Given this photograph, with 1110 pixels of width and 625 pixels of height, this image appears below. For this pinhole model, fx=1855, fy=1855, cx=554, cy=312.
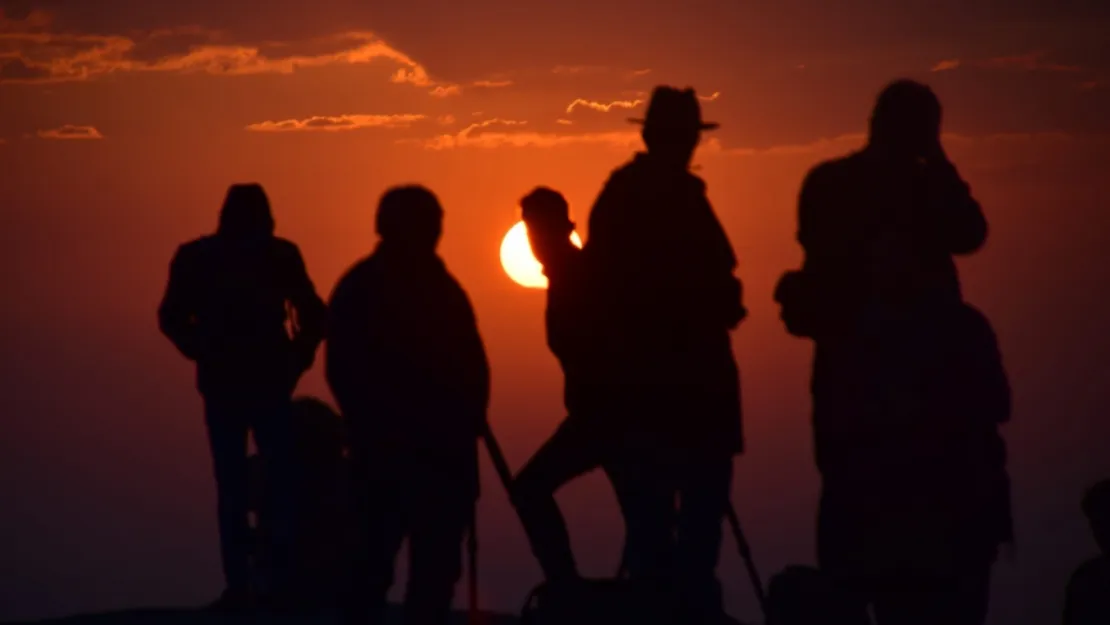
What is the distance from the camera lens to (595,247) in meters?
8.23

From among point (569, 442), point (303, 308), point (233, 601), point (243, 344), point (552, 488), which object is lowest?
point (233, 601)

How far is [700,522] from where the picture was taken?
26.3ft

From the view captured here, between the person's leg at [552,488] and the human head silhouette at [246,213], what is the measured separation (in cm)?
240

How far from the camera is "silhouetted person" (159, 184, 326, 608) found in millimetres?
9891

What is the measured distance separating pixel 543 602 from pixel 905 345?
206cm

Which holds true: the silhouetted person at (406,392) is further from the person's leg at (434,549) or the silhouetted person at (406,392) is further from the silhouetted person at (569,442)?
the silhouetted person at (569,442)

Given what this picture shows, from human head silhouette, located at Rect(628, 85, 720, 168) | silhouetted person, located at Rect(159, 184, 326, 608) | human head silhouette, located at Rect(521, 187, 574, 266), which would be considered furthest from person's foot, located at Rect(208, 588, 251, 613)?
human head silhouette, located at Rect(628, 85, 720, 168)

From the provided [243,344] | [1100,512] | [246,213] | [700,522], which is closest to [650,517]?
[700,522]

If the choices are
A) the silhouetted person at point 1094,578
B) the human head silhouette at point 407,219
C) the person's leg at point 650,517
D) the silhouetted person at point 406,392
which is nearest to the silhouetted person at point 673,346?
the person's leg at point 650,517

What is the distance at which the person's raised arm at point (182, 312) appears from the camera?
32.9 ft

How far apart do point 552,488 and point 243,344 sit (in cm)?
236

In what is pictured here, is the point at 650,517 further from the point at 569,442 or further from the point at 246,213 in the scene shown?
the point at 246,213

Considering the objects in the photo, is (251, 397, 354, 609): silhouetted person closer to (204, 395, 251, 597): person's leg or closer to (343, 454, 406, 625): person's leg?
(204, 395, 251, 597): person's leg

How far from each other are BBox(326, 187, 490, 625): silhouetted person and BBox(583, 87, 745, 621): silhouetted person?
27.5 inches
